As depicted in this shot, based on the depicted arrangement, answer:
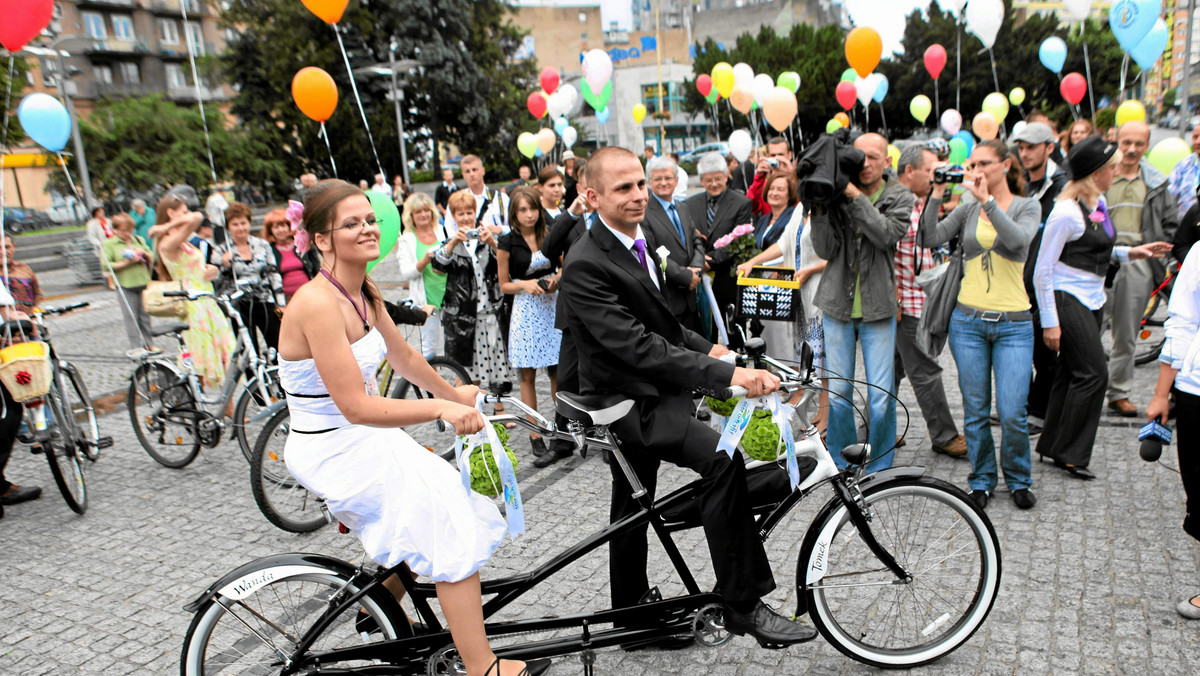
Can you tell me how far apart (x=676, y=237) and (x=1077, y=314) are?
260cm

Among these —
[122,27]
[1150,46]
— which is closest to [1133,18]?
[1150,46]

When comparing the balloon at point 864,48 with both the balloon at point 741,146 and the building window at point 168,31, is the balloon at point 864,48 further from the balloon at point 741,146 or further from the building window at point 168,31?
the building window at point 168,31

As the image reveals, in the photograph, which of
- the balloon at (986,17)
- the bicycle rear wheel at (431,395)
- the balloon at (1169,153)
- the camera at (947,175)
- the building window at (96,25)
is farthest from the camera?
the building window at (96,25)

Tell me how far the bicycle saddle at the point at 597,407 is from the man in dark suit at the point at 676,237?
2.64 meters

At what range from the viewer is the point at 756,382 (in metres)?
2.66

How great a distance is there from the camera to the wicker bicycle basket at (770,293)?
552cm

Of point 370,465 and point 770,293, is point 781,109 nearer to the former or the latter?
point 770,293

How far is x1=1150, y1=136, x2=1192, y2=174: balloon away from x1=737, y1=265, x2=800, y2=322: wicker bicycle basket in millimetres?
4607

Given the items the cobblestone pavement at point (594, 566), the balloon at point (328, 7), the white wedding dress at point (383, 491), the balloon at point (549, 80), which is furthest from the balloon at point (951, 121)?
the white wedding dress at point (383, 491)

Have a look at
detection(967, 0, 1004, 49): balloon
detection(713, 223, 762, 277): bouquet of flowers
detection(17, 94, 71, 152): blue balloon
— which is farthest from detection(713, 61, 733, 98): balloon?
detection(17, 94, 71, 152): blue balloon

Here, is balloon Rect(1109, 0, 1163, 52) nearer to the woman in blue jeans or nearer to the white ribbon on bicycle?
the woman in blue jeans

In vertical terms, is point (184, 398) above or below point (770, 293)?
below

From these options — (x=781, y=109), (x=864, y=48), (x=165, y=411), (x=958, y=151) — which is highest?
(x=864, y=48)

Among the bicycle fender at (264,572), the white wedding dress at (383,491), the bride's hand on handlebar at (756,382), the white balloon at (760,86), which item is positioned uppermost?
the white balloon at (760,86)
